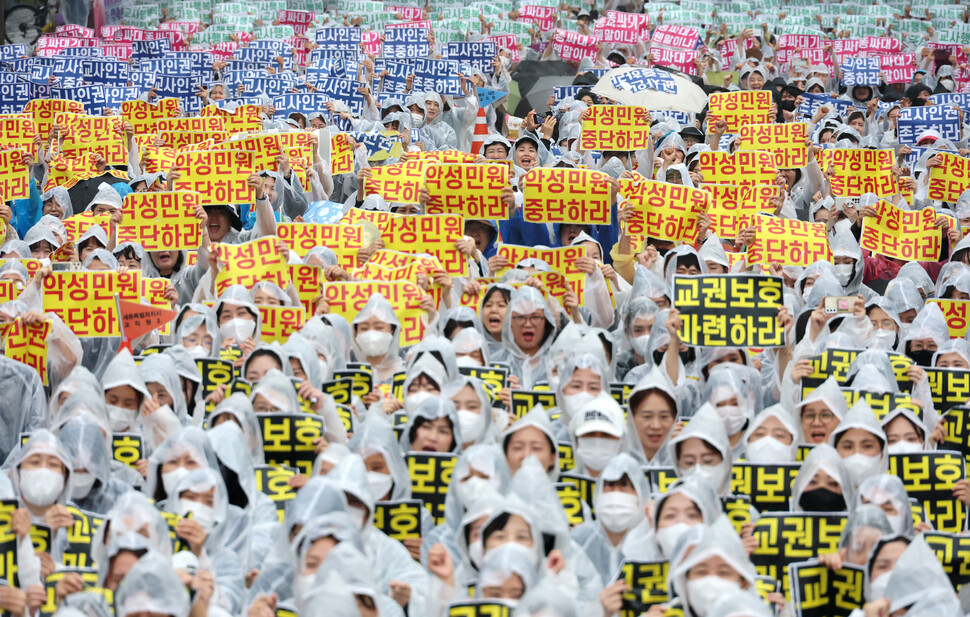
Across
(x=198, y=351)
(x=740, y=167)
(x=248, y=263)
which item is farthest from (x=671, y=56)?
(x=198, y=351)

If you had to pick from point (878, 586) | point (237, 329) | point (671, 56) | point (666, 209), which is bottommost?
point (878, 586)

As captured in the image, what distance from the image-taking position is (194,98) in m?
17.1

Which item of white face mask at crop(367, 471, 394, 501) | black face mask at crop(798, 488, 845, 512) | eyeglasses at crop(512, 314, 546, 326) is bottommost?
black face mask at crop(798, 488, 845, 512)

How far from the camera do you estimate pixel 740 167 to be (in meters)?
12.6

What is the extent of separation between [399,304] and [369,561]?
3.52 m

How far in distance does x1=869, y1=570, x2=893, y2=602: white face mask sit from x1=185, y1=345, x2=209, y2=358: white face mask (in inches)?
160

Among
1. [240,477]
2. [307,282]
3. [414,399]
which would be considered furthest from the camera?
[307,282]

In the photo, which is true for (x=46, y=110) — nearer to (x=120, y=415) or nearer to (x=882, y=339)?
(x=120, y=415)

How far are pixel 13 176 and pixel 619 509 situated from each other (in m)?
6.33

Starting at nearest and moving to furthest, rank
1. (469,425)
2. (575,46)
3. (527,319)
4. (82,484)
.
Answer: (82,484) < (469,425) < (527,319) < (575,46)

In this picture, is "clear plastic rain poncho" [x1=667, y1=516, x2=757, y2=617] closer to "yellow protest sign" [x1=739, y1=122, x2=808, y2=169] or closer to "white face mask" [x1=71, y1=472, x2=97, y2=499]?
"white face mask" [x1=71, y1=472, x2=97, y2=499]

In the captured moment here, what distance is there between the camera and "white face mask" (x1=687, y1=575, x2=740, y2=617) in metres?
6.23

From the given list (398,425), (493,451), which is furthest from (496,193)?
(493,451)

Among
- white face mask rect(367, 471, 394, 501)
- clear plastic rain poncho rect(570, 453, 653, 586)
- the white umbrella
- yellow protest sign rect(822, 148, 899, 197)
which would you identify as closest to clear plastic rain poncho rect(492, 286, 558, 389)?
white face mask rect(367, 471, 394, 501)
